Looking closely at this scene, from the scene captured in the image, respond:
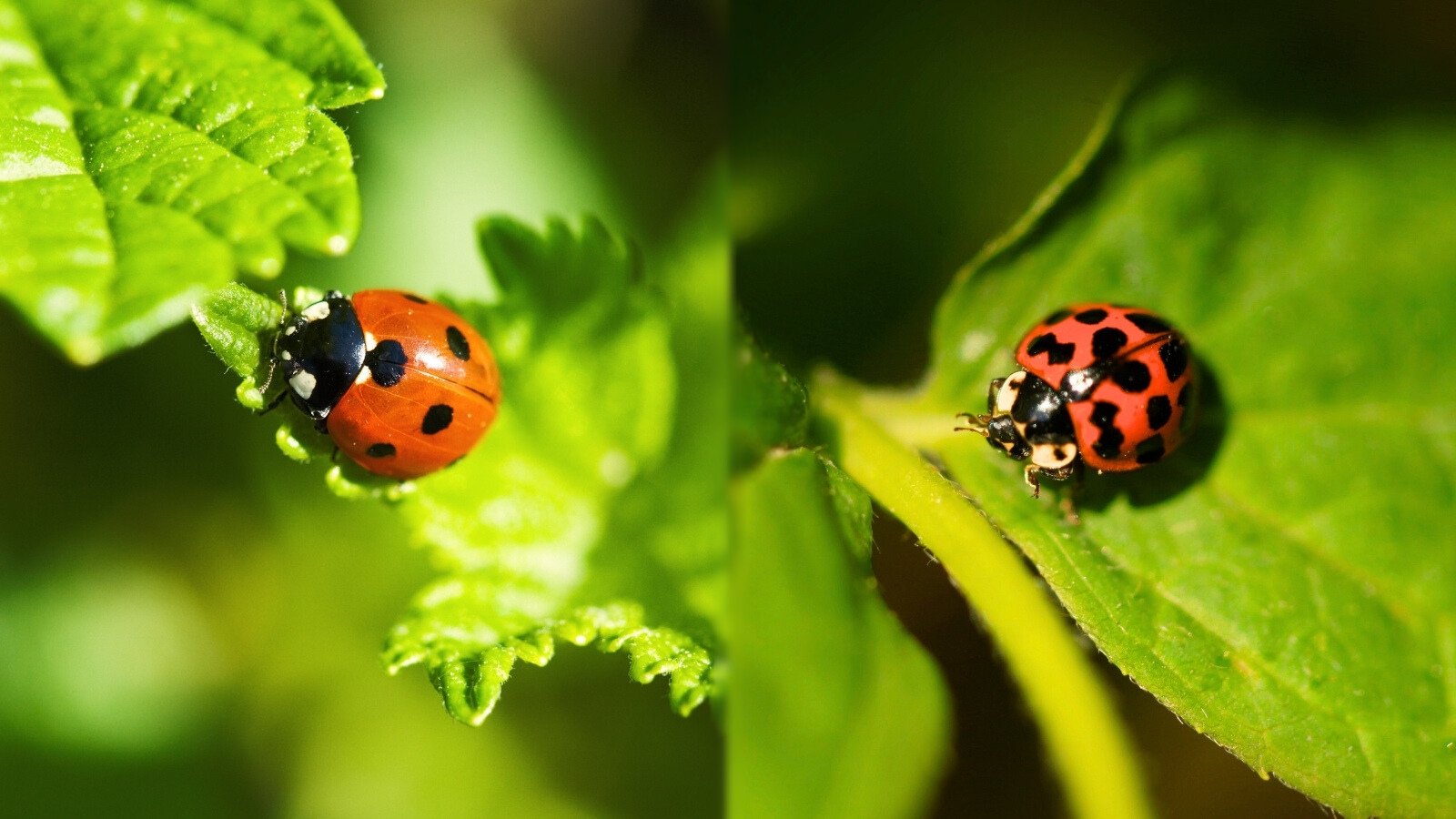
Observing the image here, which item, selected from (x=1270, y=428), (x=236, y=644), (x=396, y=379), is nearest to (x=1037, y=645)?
(x=1270, y=428)

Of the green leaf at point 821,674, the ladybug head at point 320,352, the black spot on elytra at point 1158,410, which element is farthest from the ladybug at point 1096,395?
→ the ladybug head at point 320,352

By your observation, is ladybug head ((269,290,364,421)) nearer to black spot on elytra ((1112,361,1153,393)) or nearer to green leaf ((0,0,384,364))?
green leaf ((0,0,384,364))

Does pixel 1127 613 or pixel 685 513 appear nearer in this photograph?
pixel 1127 613

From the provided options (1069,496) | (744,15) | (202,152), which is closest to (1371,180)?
(1069,496)

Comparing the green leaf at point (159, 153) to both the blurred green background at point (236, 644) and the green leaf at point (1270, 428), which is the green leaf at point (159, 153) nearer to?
the blurred green background at point (236, 644)

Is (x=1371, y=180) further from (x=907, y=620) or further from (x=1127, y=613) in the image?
(x=907, y=620)

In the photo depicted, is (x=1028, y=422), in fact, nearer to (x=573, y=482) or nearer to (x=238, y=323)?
(x=573, y=482)

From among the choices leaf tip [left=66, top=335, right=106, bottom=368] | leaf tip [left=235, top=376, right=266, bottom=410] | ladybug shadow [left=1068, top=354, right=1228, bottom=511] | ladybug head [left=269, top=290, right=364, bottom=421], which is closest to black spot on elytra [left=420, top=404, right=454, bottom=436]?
ladybug head [left=269, top=290, right=364, bottom=421]

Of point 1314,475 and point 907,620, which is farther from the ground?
point 1314,475

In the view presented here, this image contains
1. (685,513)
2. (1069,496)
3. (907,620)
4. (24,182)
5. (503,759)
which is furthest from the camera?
(503,759)
